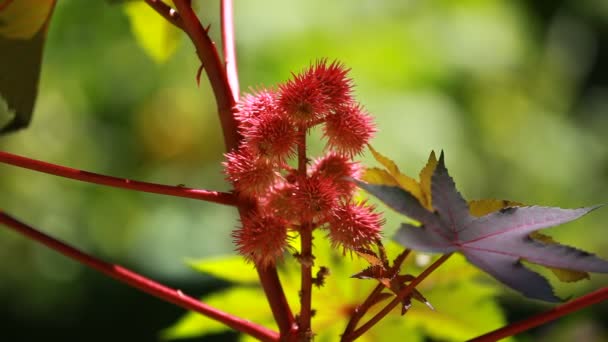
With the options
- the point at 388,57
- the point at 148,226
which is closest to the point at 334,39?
the point at 388,57

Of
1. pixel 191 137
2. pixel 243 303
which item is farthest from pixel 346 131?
pixel 191 137

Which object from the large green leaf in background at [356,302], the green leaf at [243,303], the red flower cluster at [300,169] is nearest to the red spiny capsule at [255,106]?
the red flower cluster at [300,169]

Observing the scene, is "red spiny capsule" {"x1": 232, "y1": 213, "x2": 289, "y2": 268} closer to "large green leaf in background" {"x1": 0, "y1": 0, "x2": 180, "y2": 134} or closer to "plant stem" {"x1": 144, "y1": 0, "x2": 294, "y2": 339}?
"plant stem" {"x1": 144, "y1": 0, "x2": 294, "y2": 339}

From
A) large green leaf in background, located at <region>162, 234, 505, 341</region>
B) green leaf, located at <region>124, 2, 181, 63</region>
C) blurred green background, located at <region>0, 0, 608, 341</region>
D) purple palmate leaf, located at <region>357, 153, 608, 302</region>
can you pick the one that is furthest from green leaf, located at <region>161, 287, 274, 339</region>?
blurred green background, located at <region>0, 0, 608, 341</region>

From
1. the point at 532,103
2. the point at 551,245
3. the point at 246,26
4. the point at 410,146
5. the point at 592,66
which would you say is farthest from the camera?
the point at 592,66

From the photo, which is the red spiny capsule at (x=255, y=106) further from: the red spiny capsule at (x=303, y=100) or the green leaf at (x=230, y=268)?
the green leaf at (x=230, y=268)

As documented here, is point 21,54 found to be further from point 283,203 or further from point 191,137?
point 191,137

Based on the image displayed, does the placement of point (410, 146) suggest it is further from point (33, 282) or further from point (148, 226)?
point (33, 282)
